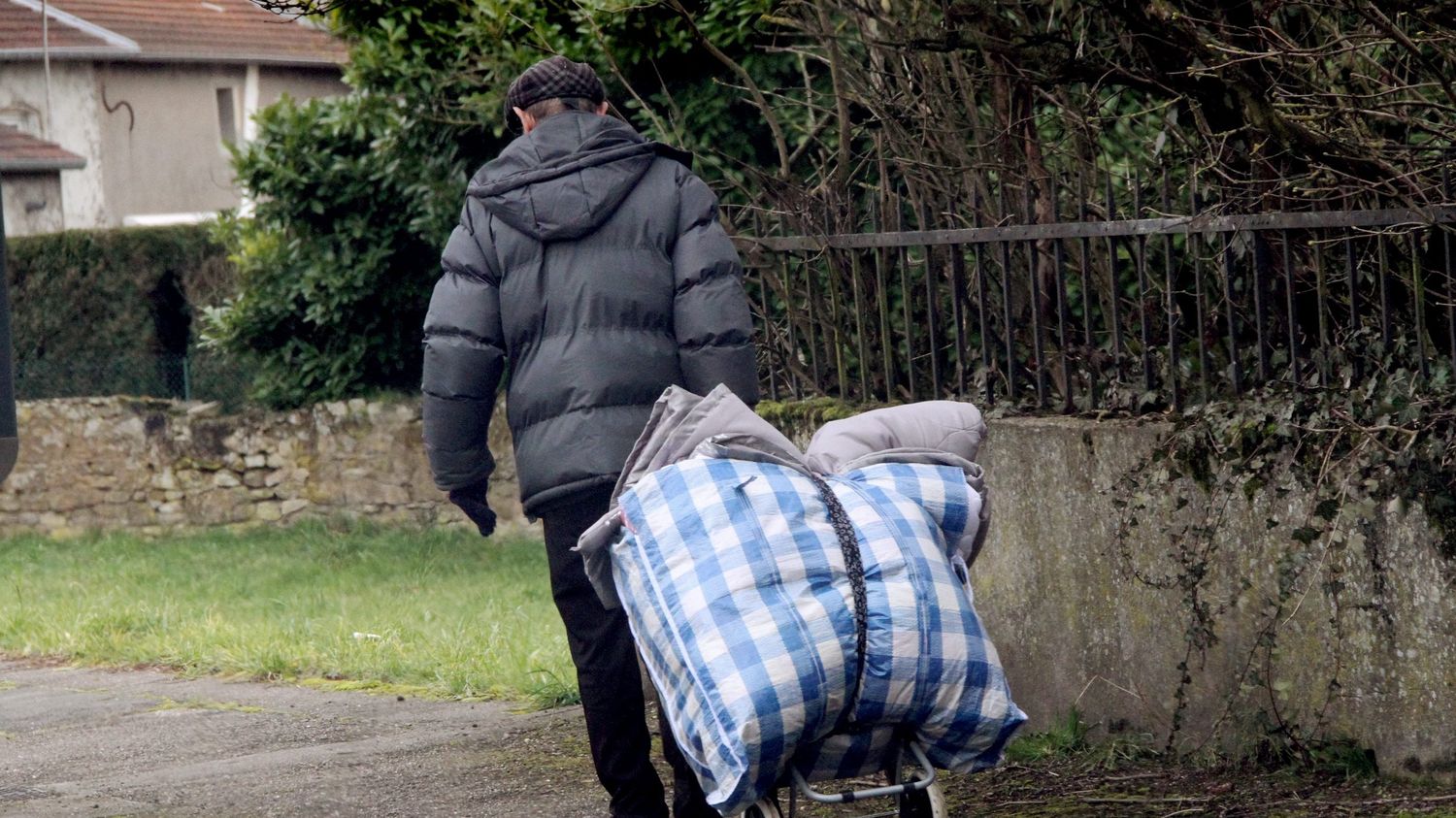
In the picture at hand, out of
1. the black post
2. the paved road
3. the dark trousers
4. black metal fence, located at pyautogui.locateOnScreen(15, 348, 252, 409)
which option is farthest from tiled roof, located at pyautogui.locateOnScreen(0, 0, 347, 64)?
the dark trousers

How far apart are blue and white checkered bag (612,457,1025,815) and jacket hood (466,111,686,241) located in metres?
1.04

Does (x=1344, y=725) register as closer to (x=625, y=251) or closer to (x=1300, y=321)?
(x=1300, y=321)

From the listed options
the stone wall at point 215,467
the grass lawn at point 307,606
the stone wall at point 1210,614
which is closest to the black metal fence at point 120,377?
the stone wall at point 215,467

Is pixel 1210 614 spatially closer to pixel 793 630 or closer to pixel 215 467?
pixel 793 630

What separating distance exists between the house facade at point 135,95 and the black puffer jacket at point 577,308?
2192 centimetres

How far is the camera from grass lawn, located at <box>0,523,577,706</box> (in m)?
7.26

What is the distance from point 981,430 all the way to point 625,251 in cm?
106

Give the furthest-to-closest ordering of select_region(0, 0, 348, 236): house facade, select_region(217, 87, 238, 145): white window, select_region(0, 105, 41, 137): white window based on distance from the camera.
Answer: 1. select_region(217, 87, 238, 145): white window
2. select_region(0, 105, 41, 137): white window
3. select_region(0, 0, 348, 236): house facade

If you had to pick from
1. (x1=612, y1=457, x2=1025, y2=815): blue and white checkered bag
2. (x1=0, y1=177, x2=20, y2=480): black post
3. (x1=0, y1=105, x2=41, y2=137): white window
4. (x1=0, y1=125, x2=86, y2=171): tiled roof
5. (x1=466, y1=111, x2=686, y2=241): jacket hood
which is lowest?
(x1=612, y1=457, x2=1025, y2=815): blue and white checkered bag

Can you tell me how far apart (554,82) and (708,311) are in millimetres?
679

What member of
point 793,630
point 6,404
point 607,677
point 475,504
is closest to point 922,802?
point 793,630

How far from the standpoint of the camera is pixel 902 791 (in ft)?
10.7

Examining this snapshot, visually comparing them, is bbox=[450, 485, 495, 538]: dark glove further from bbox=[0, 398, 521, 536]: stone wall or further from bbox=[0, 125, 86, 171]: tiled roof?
bbox=[0, 125, 86, 171]: tiled roof

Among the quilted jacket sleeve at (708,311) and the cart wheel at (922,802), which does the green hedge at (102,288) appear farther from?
the cart wheel at (922,802)
